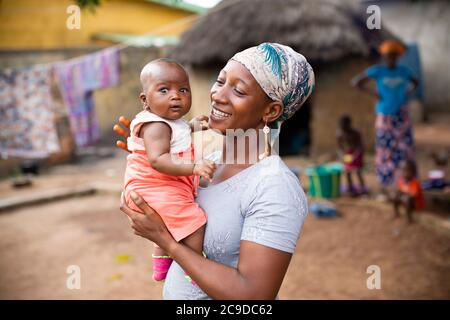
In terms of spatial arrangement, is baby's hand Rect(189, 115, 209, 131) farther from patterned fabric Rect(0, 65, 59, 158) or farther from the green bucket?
patterned fabric Rect(0, 65, 59, 158)

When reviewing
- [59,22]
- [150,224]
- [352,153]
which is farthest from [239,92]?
[59,22]

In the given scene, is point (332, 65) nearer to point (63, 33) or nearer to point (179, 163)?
point (179, 163)

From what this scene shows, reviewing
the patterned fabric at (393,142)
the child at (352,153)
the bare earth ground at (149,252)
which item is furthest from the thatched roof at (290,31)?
the bare earth ground at (149,252)

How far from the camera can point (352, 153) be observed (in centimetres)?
663

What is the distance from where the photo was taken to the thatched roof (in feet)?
28.1

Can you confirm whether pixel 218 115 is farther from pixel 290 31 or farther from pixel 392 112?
pixel 290 31

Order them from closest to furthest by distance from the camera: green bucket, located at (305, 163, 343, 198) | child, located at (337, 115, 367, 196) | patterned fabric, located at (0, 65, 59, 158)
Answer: green bucket, located at (305, 163, 343, 198) → child, located at (337, 115, 367, 196) → patterned fabric, located at (0, 65, 59, 158)

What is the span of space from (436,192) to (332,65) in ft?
13.5

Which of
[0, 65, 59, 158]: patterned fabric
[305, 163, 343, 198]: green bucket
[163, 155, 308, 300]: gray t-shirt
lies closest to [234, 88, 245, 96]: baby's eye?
[163, 155, 308, 300]: gray t-shirt

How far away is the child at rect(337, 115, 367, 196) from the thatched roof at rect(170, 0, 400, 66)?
7.91 ft

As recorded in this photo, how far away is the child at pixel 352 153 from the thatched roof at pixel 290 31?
7.91 ft

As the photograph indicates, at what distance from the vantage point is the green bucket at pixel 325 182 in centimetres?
646

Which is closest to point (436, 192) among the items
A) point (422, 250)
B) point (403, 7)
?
point (422, 250)
